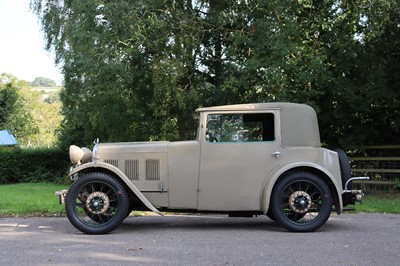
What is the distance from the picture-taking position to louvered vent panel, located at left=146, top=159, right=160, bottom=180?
812 cm

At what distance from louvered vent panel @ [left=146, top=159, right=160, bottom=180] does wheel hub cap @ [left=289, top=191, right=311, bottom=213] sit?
2079 millimetres

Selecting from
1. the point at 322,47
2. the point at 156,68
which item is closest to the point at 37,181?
the point at 156,68

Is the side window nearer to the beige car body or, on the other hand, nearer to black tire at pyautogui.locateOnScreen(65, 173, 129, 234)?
the beige car body

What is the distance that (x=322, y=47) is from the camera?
50.8 ft

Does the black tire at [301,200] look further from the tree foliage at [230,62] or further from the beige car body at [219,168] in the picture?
the tree foliage at [230,62]

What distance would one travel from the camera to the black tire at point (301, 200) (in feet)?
25.9

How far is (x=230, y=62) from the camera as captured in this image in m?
15.1

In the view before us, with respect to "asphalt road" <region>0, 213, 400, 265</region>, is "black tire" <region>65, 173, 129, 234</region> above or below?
above

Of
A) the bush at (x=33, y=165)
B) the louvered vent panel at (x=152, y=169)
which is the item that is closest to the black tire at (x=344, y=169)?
the louvered vent panel at (x=152, y=169)

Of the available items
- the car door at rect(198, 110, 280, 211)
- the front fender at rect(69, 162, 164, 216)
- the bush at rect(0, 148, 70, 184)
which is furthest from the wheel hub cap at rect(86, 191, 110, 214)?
the bush at rect(0, 148, 70, 184)

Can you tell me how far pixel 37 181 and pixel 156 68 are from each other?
16962 millimetres

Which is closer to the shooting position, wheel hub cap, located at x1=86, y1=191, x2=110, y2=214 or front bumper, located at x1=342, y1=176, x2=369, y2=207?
wheel hub cap, located at x1=86, y1=191, x2=110, y2=214

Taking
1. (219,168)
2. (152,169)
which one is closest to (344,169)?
(219,168)

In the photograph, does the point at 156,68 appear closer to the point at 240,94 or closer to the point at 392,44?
the point at 240,94
